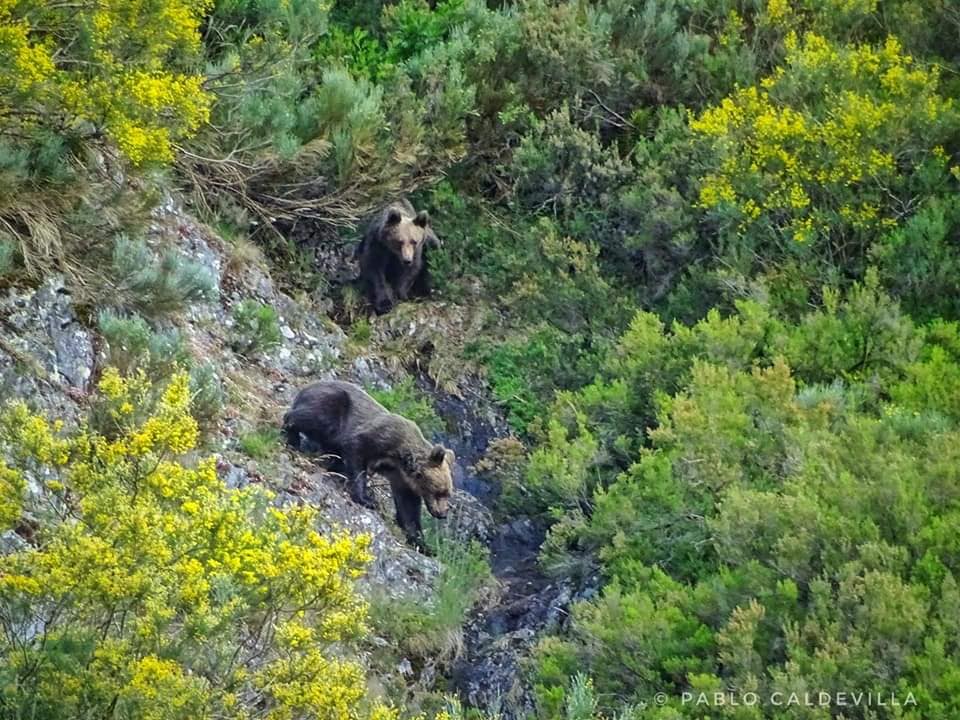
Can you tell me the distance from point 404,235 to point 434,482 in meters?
3.24

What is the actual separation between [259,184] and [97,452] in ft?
25.3

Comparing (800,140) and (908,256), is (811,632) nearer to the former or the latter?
(908,256)

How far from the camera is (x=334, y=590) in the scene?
6.60 metres

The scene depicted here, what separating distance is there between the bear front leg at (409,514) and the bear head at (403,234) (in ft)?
9.95

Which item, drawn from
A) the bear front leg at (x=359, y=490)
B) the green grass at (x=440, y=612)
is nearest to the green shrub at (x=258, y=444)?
the bear front leg at (x=359, y=490)

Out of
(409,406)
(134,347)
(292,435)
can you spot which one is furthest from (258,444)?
(409,406)

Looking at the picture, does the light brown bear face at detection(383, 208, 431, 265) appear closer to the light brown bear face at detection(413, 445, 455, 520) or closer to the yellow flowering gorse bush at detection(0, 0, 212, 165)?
the light brown bear face at detection(413, 445, 455, 520)

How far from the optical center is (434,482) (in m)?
11.2

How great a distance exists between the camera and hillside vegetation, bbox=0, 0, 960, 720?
657 cm

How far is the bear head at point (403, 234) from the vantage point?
13.6 m

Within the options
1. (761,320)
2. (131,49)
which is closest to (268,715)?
(131,49)

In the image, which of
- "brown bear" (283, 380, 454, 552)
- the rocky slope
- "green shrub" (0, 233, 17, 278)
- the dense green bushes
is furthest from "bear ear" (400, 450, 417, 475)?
"green shrub" (0, 233, 17, 278)

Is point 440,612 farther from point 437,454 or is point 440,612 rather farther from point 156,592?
point 156,592

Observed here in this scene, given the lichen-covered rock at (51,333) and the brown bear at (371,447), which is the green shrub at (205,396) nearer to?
the lichen-covered rock at (51,333)
